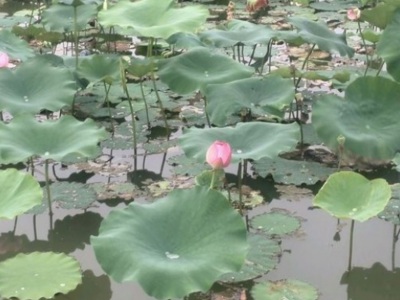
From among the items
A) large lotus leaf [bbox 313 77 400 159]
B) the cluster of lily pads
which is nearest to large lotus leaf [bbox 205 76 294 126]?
the cluster of lily pads

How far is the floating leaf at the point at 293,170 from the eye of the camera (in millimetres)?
2529

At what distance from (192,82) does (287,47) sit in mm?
1433

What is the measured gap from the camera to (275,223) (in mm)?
2246

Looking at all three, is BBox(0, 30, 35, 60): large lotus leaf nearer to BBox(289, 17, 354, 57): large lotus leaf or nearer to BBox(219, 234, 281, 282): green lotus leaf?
BBox(289, 17, 354, 57): large lotus leaf

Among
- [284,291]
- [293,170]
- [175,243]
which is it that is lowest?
[293,170]

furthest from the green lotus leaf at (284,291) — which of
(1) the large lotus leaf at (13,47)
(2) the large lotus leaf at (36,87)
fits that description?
(1) the large lotus leaf at (13,47)

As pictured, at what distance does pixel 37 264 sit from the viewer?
1913mm

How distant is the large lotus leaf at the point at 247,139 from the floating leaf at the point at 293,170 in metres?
0.41

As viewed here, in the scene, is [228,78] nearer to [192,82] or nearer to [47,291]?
[192,82]

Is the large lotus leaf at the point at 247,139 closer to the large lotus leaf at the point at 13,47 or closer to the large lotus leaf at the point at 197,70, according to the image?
the large lotus leaf at the point at 197,70

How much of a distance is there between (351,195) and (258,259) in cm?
30

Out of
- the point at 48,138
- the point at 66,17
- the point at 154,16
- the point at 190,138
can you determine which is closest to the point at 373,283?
the point at 190,138

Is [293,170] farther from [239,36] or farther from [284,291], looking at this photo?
[284,291]

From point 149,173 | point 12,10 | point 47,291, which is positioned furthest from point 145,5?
point 12,10
